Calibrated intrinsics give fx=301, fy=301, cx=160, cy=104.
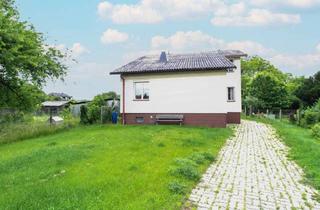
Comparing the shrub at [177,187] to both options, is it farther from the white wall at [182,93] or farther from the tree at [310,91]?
the tree at [310,91]

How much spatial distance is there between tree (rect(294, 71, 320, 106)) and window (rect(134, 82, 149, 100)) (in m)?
31.5

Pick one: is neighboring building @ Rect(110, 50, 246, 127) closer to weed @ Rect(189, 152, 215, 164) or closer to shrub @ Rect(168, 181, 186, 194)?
weed @ Rect(189, 152, 215, 164)

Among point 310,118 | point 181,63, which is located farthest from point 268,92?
point 181,63

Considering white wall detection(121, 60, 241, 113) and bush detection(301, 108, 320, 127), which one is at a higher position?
white wall detection(121, 60, 241, 113)

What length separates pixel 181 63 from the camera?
1997 centimetres

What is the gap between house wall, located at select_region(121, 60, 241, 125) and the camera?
18250 mm

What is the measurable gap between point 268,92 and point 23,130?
103 feet

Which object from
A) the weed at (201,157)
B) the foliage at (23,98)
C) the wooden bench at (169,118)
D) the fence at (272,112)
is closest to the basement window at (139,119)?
the wooden bench at (169,118)

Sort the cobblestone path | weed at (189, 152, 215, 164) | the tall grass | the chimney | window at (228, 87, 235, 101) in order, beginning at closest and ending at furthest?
the cobblestone path
weed at (189, 152, 215, 164)
the tall grass
the chimney
window at (228, 87, 235, 101)

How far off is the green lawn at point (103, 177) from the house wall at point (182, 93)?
313 inches

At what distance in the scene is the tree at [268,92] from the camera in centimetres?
3897

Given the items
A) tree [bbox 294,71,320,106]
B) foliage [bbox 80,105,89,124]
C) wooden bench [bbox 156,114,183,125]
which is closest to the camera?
wooden bench [bbox 156,114,183,125]

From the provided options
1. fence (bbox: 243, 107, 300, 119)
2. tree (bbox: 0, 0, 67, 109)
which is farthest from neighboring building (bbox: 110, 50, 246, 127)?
fence (bbox: 243, 107, 300, 119)

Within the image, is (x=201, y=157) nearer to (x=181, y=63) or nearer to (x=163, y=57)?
(x=181, y=63)
